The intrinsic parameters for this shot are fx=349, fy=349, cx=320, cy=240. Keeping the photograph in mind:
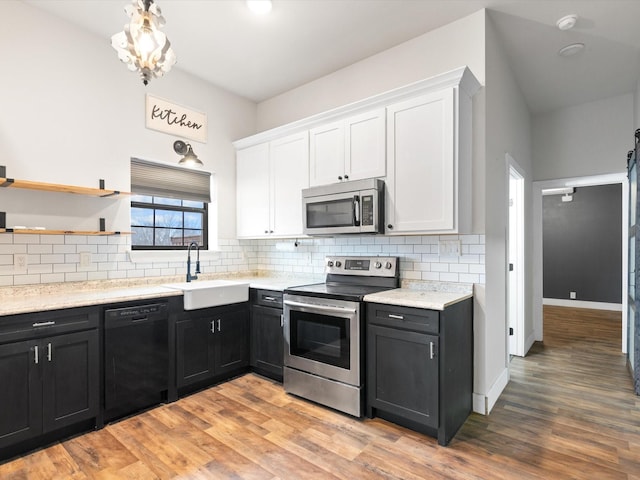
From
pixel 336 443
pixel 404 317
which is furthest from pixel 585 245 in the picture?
pixel 336 443

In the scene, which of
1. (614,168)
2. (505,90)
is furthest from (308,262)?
(614,168)

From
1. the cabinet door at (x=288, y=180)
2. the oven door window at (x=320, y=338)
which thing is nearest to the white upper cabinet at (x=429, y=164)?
→ the oven door window at (x=320, y=338)

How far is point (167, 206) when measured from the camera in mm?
3625

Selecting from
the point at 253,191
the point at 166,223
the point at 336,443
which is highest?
the point at 253,191

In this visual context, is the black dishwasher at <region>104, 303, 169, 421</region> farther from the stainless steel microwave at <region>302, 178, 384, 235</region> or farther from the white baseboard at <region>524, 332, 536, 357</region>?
the white baseboard at <region>524, 332, 536, 357</region>

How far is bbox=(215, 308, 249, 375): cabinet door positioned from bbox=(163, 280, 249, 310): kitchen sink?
14 centimetres

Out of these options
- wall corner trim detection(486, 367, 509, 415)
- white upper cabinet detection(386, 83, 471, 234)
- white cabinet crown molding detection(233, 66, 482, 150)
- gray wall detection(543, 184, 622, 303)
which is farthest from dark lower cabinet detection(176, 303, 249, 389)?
gray wall detection(543, 184, 622, 303)

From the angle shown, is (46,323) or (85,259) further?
(85,259)

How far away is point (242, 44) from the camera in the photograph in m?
3.09

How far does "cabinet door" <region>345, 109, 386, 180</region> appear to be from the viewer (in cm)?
279

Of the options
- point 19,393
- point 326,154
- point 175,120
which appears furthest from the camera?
point 175,120

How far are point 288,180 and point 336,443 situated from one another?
2.33 m

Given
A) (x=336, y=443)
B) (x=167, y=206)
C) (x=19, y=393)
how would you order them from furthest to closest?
(x=167, y=206) < (x=336, y=443) < (x=19, y=393)

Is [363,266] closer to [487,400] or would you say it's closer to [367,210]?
[367,210]
